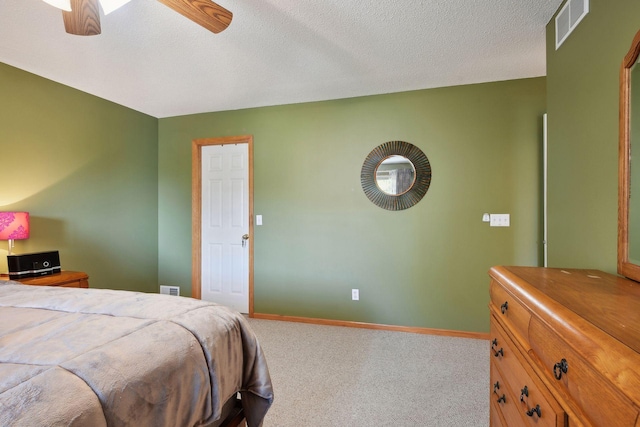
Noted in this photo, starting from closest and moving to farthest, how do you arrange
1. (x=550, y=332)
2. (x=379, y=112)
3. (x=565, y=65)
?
1. (x=550, y=332)
2. (x=565, y=65)
3. (x=379, y=112)

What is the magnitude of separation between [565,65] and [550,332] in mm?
1634

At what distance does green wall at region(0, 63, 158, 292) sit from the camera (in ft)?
8.21

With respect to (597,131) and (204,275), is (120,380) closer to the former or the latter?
(597,131)

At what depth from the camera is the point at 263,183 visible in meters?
3.49

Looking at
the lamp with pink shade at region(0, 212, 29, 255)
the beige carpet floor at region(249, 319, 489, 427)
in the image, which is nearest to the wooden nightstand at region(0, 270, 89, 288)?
the lamp with pink shade at region(0, 212, 29, 255)

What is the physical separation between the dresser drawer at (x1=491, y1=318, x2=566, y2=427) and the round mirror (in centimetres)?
186

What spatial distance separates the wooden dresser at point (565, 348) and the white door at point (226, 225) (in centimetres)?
284

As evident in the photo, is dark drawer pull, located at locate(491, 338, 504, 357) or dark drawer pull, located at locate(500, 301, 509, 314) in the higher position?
dark drawer pull, located at locate(500, 301, 509, 314)

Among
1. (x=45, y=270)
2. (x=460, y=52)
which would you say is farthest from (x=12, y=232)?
(x=460, y=52)

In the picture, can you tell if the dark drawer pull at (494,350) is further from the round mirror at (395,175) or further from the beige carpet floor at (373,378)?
the round mirror at (395,175)

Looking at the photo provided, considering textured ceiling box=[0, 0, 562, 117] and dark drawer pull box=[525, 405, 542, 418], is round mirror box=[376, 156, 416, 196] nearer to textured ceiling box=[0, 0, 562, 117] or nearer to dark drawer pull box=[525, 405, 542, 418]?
textured ceiling box=[0, 0, 562, 117]

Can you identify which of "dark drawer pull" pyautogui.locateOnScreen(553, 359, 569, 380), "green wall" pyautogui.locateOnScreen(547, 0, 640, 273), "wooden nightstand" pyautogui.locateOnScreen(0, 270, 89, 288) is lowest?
"wooden nightstand" pyautogui.locateOnScreen(0, 270, 89, 288)

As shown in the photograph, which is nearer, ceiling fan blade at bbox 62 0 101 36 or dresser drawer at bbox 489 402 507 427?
dresser drawer at bbox 489 402 507 427

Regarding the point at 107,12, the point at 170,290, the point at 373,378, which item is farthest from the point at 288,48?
the point at 170,290
